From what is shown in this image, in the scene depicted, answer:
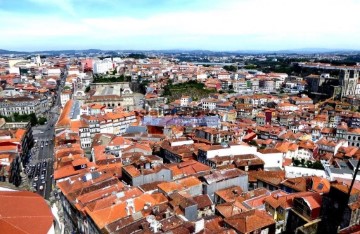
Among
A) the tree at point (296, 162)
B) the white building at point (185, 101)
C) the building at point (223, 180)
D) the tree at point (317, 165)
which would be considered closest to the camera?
the building at point (223, 180)

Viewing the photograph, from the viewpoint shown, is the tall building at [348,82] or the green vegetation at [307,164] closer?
the green vegetation at [307,164]

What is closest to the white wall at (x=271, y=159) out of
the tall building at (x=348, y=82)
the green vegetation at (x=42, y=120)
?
the green vegetation at (x=42, y=120)

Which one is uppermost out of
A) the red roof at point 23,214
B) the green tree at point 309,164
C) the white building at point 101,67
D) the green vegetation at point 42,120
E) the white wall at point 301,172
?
the white building at point 101,67

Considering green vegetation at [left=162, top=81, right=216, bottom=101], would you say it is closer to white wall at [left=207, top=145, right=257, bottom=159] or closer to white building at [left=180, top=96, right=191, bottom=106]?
white building at [left=180, top=96, right=191, bottom=106]

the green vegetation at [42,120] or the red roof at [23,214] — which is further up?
the red roof at [23,214]

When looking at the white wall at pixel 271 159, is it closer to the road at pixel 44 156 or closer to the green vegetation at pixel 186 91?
the road at pixel 44 156

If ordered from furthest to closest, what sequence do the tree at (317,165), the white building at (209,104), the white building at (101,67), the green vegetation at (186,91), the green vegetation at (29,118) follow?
the white building at (101,67) → the green vegetation at (186,91) → the white building at (209,104) → the green vegetation at (29,118) → the tree at (317,165)

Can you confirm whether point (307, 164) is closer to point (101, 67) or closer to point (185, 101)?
point (185, 101)
